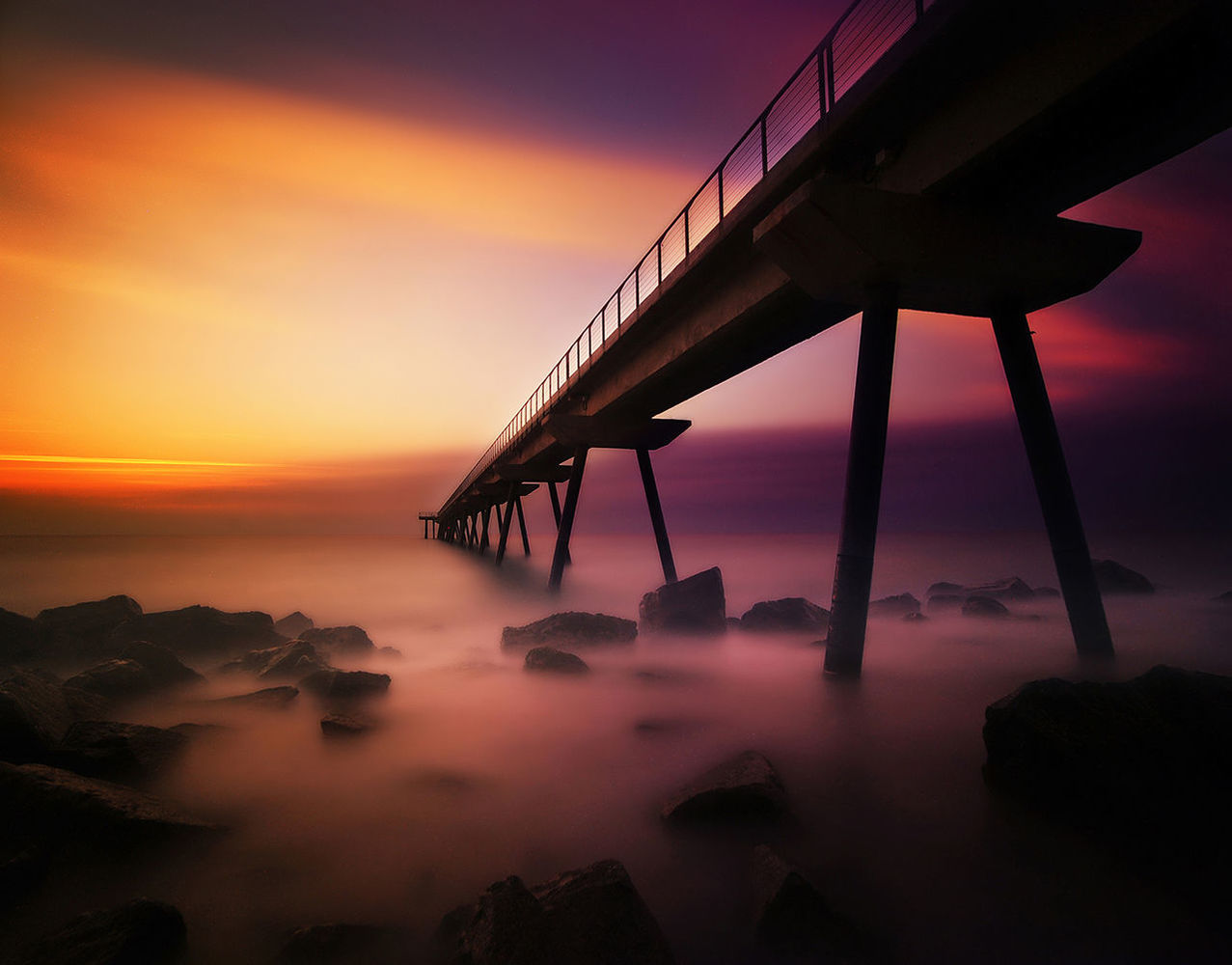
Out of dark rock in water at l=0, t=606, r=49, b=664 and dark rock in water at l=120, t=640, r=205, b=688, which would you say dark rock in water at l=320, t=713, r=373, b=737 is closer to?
dark rock in water at l=120, t=640, r=205, b=688

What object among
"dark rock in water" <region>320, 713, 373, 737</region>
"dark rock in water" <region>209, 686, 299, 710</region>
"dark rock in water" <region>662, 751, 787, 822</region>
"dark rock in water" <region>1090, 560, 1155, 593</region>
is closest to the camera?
"dark rock in water" <region>662, 751, 787, 822</region>

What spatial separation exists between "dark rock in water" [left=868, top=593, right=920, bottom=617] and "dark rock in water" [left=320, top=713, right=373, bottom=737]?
35.8 ft

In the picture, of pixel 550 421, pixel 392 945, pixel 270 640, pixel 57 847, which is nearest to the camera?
pixel 392 945

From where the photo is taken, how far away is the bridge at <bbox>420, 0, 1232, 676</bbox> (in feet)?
16.1

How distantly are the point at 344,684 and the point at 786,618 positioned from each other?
25.6ft

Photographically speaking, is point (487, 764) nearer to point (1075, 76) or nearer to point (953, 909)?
point (953, 909)

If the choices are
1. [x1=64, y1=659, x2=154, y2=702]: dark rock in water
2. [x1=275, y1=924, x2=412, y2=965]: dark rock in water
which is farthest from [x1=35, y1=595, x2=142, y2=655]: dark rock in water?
[x1=275, y1=924, x2=412, y2=965]: dark rock in water

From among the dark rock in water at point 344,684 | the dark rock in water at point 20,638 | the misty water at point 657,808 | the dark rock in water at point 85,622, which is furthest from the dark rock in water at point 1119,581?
the dark rock in water at point 20,638

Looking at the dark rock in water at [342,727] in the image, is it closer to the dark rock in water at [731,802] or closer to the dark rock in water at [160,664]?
the dark rock in water at [160,664]

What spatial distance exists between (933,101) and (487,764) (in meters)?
8.07

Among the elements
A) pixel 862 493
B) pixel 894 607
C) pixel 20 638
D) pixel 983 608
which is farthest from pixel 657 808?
pixel 894 607

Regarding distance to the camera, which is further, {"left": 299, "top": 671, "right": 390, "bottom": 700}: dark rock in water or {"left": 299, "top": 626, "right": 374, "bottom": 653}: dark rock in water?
{"left": 299, "top": 626, "right": 374, "bottom": 653}: dark rock in water

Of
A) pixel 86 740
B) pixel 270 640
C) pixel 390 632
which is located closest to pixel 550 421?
pixel 390 632

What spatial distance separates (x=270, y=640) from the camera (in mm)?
10445
